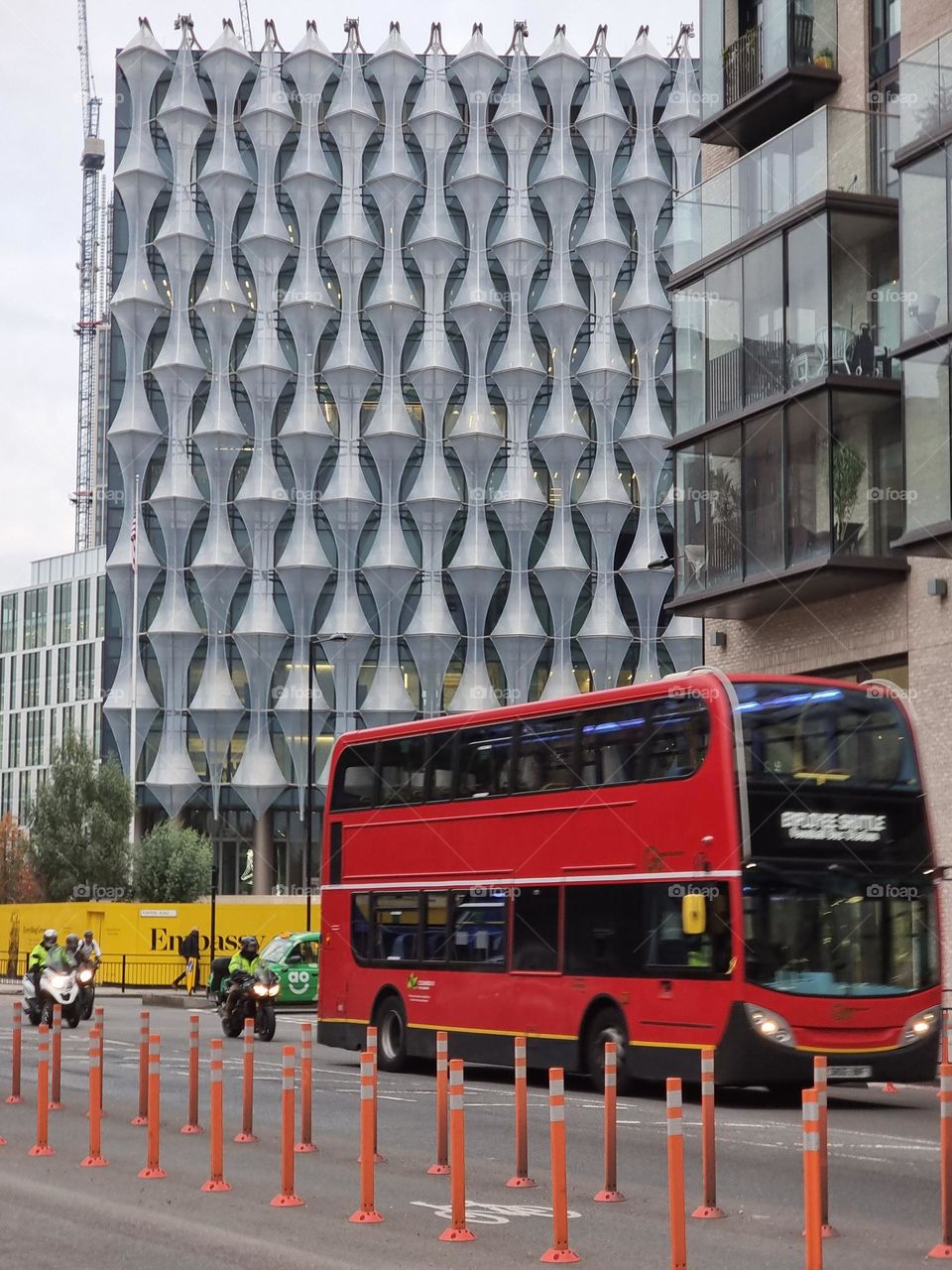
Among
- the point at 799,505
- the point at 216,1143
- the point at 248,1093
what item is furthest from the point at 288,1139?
the point at 799,505

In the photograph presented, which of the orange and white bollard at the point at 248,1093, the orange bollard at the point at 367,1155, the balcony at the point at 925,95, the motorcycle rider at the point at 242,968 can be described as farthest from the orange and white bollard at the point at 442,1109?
the balcony at the point at 925,95

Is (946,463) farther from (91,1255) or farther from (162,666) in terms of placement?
(162,666)

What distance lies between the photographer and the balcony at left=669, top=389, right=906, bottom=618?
28859mm

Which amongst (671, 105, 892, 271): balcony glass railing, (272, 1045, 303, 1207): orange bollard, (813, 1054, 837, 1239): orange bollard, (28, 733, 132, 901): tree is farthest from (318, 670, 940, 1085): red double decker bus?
(28, 733, 132, 901): tree

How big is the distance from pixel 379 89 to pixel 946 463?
66608mm

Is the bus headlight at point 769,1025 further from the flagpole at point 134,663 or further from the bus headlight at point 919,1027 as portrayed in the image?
Answer: the flagpole at point 134,663

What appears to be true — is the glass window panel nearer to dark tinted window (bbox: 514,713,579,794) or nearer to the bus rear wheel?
dark tinted window (bbox: 514,713,579,794)

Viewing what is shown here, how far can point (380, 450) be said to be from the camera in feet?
276

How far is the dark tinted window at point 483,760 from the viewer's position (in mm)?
22594

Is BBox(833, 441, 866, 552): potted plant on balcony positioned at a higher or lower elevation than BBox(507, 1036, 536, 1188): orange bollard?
higher

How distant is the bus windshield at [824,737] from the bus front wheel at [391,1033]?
7488 millimetres

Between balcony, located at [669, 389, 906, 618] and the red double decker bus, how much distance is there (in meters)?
8.15

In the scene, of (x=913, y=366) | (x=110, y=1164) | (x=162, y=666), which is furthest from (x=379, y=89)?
(x=110, y=1164)

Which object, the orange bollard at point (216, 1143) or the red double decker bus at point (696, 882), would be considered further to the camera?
the red double decker bus at point (696, 882)
